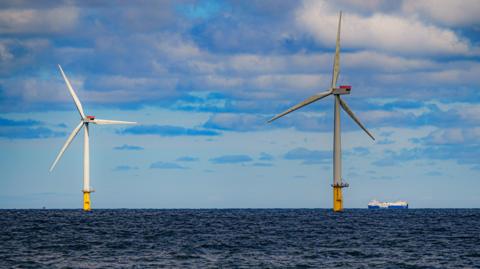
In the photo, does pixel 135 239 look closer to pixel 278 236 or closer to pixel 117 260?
pixel 278 236

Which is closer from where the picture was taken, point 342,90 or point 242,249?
point 242,249

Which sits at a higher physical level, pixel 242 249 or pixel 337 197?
pixel 337 197

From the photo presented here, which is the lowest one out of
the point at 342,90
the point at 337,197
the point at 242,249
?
the point at 242,249

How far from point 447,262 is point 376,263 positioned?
307 inches

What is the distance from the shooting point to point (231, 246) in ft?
326

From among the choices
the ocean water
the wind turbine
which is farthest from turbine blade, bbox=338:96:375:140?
the ocean water

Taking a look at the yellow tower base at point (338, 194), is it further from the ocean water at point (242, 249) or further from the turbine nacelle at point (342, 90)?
the ocean water at point (242, 249)

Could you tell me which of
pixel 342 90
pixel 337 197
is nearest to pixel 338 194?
pixel 337 197

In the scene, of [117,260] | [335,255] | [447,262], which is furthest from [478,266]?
[117,260]

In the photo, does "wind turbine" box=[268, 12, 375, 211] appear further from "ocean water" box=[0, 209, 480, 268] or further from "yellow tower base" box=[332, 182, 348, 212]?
"ocean water" box=[0, 209, 480, 268]

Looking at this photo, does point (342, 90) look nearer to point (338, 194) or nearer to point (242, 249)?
point (338, 194)

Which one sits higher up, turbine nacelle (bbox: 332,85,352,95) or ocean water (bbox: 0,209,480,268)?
turbine nacelle (bbox: 332,85,352,95)

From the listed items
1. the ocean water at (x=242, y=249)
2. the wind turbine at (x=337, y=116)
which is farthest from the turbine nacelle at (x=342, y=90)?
the ocean water at (x=242, y=249)

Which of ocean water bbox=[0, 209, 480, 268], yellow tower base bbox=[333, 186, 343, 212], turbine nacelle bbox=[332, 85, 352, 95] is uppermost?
turbine nacelle bbox=[332, 85, 352, 95]
